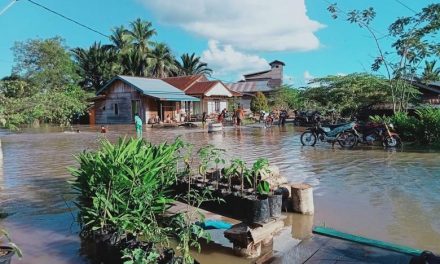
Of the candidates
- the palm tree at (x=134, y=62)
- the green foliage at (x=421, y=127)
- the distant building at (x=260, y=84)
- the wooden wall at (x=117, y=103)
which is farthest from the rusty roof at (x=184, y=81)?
the green foliage at (x=421, y=127)

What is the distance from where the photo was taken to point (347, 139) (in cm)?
1445

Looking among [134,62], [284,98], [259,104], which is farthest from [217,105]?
[134,62]

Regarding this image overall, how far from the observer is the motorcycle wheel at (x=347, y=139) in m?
14.3

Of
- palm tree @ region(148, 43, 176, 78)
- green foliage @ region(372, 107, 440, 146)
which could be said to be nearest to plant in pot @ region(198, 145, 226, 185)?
green foliage @ region(372, 107, 440, 146)

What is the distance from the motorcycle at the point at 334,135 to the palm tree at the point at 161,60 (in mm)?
32887

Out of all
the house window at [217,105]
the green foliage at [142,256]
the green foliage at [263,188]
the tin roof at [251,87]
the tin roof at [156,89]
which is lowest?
the green foliage at [142,256]

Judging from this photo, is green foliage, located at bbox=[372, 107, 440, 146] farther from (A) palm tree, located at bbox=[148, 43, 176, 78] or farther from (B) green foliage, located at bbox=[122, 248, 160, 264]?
(A) palm tree, located at bbox=[148, 43, 176, 78]

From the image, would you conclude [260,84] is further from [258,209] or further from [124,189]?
[124,189]

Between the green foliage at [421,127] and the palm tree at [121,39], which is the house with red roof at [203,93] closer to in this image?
the palm tree at [121,39]

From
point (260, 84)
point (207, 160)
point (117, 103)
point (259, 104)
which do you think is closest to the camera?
point (207, 160)

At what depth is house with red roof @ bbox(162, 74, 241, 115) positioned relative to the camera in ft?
122

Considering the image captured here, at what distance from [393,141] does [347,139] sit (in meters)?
1.53

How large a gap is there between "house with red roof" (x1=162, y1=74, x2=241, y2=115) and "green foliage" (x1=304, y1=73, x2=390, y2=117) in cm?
1162

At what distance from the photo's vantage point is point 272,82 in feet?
192
